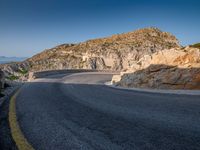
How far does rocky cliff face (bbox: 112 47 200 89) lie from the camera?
14.9 meters

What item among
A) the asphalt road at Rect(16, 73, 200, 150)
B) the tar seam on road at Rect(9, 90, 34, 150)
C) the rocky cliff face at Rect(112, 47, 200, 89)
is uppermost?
the rocky cliff face at Rect(112, 47, 200, 89)

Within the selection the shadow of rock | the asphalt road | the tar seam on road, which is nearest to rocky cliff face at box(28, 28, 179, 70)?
the shadow of rock

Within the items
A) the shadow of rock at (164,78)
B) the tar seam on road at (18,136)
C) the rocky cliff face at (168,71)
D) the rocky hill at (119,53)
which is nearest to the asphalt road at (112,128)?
the tar seam on road at (18,136)

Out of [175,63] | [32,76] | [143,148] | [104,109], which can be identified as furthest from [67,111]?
[32,76]

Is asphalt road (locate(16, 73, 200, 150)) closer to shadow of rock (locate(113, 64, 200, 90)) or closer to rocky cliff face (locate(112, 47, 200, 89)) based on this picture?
shadow of rock (locate(113, 64, 200, 90))

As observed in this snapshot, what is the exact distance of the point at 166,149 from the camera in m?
3.80

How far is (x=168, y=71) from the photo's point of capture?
15.9 metres

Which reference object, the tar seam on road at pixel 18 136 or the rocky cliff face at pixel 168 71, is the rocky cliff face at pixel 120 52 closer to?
the rocky cliff face at pixel 168 71

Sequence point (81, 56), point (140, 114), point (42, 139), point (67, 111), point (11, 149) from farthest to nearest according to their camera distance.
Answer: point (81, 56), point (67, 111), point (140, 114), point (42, 139), point (11, 149)

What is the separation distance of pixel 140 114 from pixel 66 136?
2.43 m

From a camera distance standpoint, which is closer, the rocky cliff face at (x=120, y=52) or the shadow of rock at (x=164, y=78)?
the shadow of rock at (x=164, y=78)

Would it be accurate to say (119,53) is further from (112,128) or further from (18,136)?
(18,136)

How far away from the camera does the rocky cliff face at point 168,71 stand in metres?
14.9

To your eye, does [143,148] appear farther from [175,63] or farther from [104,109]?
[175,63]
